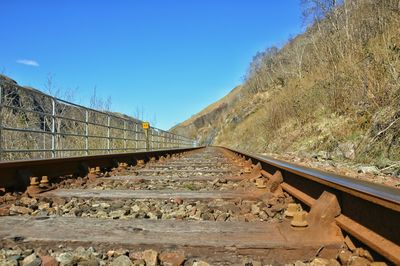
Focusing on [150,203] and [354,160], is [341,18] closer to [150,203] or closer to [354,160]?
[354,160]

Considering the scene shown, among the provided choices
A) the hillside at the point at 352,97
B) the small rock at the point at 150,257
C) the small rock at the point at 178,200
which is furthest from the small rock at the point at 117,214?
the hillside at the point at 352,97

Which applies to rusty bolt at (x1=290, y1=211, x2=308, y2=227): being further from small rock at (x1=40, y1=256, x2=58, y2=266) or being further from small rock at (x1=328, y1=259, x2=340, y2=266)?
small rock at (x1=40, y1=256, x2=58, y2=266)

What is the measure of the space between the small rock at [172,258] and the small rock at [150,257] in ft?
0.14

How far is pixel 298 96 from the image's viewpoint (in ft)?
62.7

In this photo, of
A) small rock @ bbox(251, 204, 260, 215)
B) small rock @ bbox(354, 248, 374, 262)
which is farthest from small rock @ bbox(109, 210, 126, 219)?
small rock @ bbox(354, 248, 374, 262)

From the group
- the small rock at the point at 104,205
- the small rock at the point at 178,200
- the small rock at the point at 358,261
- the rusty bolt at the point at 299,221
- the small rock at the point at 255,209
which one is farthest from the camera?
the small rock at the point at 178,200

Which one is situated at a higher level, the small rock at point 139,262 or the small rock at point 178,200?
the small rock at point 178,200

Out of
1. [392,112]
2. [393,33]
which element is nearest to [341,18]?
[393,33]

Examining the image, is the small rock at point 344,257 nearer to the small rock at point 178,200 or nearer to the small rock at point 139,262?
the small rock at point 139,262

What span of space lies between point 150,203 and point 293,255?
1961mm

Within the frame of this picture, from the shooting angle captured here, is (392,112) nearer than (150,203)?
No

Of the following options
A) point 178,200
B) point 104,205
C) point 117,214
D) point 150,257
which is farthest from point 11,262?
point 178,200

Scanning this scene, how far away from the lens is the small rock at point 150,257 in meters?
2.12

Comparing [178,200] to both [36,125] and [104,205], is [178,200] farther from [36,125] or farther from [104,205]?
[36,125]
